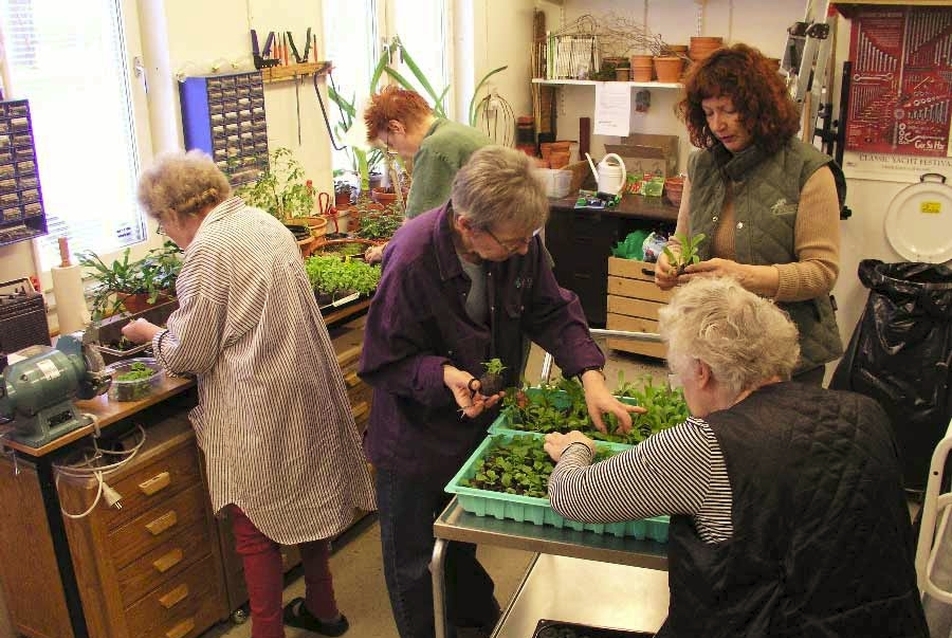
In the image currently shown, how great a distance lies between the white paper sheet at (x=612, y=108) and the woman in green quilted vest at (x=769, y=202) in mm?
2882

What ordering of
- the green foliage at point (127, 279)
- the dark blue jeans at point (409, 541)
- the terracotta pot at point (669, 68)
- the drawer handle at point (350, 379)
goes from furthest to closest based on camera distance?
the terracotta pot at point (669, 68)
the drawer handle at point (350, 379)
the green foliage at point (127, 279)
the dark blue jeans at point (409, 541)

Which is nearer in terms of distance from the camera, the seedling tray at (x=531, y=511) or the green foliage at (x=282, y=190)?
the seedling tray at (x=531, y=511)

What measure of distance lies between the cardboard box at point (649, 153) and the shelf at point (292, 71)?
7.22ft

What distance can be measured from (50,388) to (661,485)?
1.63 meters

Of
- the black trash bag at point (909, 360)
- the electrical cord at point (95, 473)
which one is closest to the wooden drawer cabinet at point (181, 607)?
the electrical cord at point (95, 473)

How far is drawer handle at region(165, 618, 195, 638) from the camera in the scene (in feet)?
9.27

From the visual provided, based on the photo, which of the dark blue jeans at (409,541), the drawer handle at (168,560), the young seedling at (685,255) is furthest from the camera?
the drawer handle at (168,560)

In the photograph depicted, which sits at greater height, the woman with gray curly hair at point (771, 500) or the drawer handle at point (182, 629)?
the woman with gray curly hair at point (771, 500)

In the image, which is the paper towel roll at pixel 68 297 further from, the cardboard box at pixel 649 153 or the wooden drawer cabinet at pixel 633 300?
the cardboard box at pixel 649 153

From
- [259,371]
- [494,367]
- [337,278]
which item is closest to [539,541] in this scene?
[494,367]

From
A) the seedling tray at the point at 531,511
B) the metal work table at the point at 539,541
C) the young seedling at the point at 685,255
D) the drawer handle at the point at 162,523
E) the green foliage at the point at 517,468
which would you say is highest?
the young seedling at the point at 685,255

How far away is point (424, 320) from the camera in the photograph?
7.36ft

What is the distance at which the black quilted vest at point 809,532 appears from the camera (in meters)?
1.57

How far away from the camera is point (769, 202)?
2.60m
